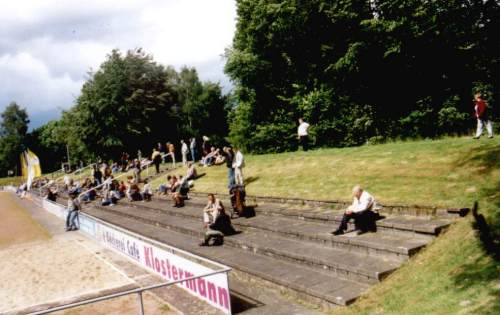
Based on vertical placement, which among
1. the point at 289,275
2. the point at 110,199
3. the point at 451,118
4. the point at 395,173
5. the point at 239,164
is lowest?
the point at 289,275

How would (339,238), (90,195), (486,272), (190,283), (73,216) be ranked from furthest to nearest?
(90,195), (73,216), (339,238), (190,283), (486,272)

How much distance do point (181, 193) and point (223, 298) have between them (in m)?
14.6

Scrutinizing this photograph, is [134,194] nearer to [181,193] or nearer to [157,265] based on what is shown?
Result: [181,193]

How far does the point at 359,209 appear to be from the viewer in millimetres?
11195

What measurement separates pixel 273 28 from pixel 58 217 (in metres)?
22.6

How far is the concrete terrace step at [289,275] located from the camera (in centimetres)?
860

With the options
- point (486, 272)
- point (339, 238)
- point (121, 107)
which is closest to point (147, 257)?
point (339, 238)

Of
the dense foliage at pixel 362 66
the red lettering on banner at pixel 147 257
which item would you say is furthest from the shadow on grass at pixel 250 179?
the dense foliage at pixel 362 66

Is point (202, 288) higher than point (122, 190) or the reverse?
the reverse

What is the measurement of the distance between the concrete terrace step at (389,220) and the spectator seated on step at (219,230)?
197cm

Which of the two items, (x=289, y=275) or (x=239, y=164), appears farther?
(x=239, y=164)

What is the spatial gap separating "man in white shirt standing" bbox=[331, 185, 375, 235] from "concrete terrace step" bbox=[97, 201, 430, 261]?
1.31 ft

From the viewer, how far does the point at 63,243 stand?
20609 millimetres

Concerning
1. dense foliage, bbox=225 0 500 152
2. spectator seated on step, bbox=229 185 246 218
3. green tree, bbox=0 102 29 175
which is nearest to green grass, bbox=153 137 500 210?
spectator seated on step, bbox=229 185 246 218
